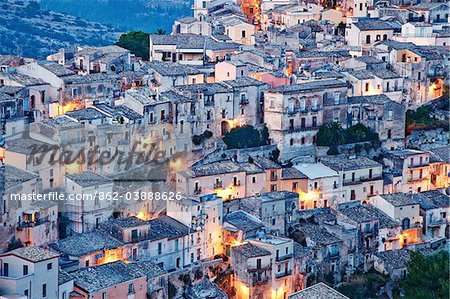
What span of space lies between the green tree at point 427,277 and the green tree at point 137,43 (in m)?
16.7

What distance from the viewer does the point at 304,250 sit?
34656 mm

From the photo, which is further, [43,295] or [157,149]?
[157,149]

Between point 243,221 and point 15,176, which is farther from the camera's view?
point 243,221

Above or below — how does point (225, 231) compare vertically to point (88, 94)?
below

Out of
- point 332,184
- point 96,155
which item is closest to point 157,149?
point 96,155

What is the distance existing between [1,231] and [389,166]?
42.8ft

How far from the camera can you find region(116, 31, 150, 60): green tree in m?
48.0

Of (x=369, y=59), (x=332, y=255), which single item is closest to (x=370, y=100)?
(x=369, y=59)

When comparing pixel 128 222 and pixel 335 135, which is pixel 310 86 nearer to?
pixel 335 135

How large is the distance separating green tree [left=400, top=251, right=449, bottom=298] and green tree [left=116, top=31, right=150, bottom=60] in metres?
16.7

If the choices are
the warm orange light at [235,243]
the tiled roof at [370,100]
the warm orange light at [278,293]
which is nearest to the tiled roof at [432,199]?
the tiled roof at [370,100]

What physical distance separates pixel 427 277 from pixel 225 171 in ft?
19.7

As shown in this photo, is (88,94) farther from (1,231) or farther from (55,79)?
(1,231)

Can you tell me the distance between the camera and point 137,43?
48.5m
